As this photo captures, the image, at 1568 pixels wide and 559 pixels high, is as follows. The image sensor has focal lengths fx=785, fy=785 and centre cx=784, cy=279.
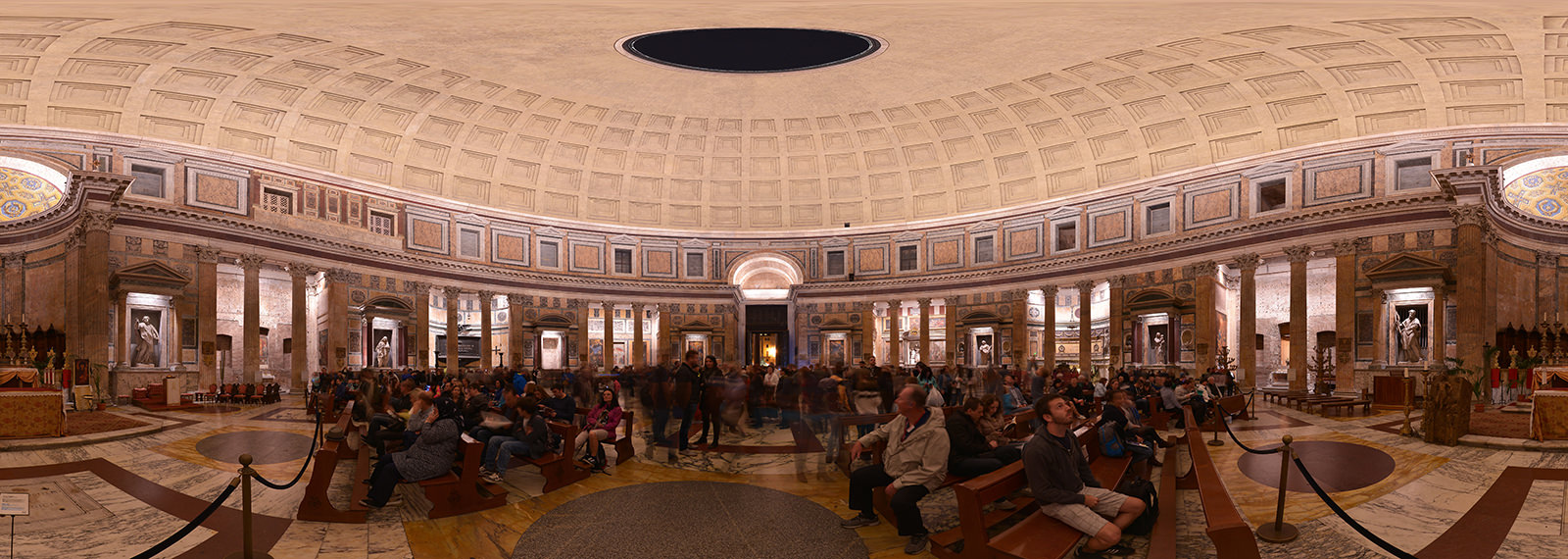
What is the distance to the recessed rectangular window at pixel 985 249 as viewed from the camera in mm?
36938

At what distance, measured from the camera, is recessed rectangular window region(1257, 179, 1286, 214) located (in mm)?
28484

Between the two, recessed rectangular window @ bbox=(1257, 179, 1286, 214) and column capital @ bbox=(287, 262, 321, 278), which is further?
column capital @ bbox=(287, 262, 321, 278)

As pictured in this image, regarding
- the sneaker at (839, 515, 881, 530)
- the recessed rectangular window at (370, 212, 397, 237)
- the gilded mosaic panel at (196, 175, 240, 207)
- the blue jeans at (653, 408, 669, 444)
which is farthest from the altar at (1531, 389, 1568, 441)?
the gilded mosaic panel at (196, 175, 240, 207)

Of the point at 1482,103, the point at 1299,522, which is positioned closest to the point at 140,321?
the point at 1299,522

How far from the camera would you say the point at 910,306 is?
41219 millimetres

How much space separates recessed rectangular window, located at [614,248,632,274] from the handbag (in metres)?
32.7

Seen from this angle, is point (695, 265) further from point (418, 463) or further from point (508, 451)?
point (418, 463)

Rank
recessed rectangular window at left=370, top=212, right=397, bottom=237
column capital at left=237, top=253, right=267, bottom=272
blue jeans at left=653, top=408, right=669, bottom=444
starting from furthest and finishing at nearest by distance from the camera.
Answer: recessed rectangular window at left=370, top=212, right=397, bottom=237, column capital at left=237, top=253, right=267, bottom=272, blue jeans at left=653, top=408, right=669, bottom=444

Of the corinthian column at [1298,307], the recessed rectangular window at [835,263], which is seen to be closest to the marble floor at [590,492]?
the corinthian column at [1298,307]

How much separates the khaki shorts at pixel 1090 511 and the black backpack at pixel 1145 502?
1.39 ft

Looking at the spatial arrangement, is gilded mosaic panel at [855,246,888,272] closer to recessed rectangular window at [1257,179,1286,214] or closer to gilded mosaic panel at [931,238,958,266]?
gilded mosaic panel at [931,238,958,266]

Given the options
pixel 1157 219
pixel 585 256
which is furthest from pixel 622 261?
pixel 1157 219

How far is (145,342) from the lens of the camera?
25.0m

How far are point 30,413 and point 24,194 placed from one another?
58.1 ft
